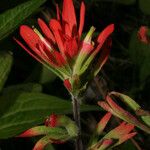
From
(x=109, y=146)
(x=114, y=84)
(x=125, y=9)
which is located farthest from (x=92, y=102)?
(x=109, y=146)

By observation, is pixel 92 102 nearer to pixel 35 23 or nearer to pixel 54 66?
pixel 35 23

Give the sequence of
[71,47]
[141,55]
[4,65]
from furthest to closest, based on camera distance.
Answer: [141,55] < [4,65] < [71,47]

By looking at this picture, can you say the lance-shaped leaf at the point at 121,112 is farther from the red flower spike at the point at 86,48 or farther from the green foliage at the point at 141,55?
the green foliage at the point at 141,55

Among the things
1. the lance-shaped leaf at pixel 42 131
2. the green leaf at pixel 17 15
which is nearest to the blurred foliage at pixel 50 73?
the green leaf at pixel 17 15

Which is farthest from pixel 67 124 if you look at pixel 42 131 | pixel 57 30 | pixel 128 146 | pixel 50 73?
pixel 50 73

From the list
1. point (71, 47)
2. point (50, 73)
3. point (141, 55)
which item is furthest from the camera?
point (141, 55)

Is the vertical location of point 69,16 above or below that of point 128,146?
above

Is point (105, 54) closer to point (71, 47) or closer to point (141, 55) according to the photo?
point (71, 47)
